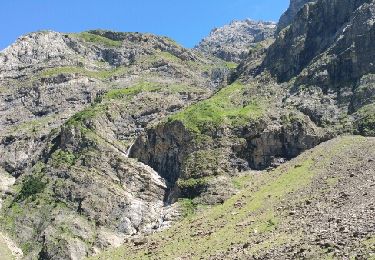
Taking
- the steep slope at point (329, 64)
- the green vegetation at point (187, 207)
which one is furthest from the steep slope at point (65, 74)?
the green vegetation at point (187, 207)

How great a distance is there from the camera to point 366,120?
76125 millimetres

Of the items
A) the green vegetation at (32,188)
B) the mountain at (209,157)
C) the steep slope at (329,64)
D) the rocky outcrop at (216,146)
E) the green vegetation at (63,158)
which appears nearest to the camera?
the mountain at (209,157)

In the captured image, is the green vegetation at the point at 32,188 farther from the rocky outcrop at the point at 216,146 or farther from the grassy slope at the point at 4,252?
the rocky outcrop at the point at 216,146

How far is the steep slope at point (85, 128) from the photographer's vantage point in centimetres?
7175

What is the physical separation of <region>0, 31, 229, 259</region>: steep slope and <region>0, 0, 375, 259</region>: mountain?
0.29m

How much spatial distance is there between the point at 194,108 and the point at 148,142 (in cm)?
1084

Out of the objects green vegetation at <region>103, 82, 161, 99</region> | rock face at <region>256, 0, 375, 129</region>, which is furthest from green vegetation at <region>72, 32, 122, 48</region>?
rock face at <region>256, 0, 375, 129</region>

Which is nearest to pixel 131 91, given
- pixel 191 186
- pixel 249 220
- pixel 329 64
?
pixel 329 64

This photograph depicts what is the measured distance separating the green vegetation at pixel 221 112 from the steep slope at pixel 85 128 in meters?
9.53

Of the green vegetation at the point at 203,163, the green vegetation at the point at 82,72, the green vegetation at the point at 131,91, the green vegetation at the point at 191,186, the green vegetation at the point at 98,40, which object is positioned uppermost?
the green vegetation at the point at 98,40

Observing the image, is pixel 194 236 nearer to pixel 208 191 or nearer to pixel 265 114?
pixel 208 191

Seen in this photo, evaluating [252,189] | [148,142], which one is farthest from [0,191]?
[252,189]

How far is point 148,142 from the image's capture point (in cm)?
8950

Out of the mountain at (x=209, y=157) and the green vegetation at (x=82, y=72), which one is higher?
the green vegetation at (x=82, y=72)
